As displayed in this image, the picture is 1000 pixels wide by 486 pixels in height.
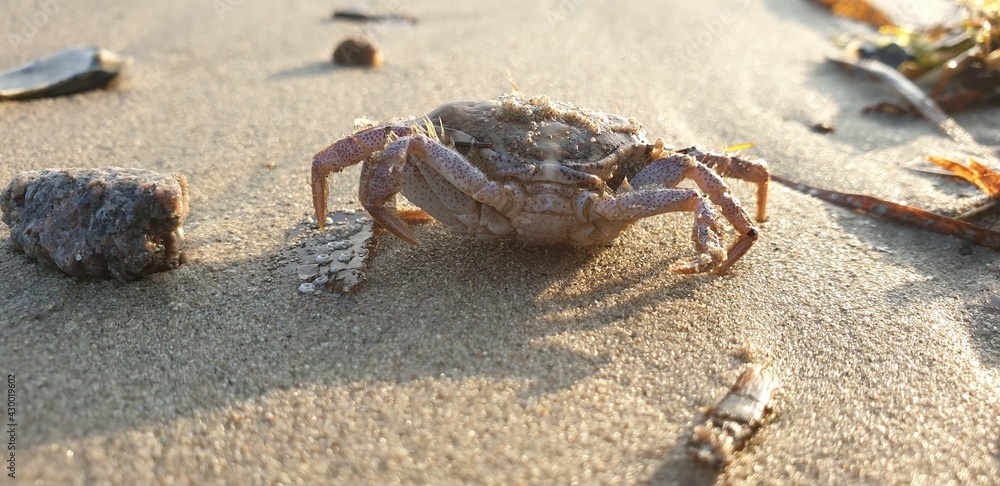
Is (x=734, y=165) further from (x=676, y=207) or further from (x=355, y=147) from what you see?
(x=355, y=147)

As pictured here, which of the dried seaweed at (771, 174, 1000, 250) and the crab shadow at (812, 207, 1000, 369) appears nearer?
the crab shadow at (812, 207, 1000, 369)

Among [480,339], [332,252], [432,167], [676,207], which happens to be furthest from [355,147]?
[676,207]

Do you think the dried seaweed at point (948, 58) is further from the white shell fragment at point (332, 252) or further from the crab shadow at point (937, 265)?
the white shell fragment at point (332, 252)

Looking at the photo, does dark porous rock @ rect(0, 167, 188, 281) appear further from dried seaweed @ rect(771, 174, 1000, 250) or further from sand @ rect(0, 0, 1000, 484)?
dried seaweed @ rect(771, 174, 1000, 250)

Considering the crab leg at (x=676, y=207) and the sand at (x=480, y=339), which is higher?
the crab leg at (x=676, y=207)

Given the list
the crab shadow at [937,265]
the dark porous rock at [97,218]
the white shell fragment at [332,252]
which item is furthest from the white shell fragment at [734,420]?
the dark porous rock at [97,218]

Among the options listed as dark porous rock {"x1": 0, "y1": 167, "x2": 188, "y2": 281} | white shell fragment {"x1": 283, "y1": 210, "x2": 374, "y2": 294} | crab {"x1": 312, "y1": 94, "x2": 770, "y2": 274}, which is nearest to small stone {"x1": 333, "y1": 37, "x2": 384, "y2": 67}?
white shell fragment {"x1": 283, "y1": 210, "x2": 374, "y2": 294}
